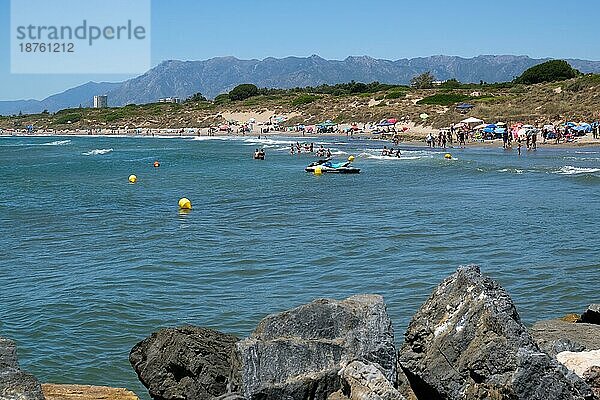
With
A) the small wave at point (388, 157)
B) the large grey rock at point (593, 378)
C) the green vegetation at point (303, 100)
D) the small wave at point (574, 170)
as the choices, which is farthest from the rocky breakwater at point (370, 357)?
the green vegetation at point (303, 100)

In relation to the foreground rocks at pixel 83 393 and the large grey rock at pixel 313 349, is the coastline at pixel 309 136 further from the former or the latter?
the foreground rocks at pixel 83 393

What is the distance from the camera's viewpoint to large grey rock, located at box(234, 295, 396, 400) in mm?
7043

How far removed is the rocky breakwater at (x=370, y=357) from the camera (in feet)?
20.3

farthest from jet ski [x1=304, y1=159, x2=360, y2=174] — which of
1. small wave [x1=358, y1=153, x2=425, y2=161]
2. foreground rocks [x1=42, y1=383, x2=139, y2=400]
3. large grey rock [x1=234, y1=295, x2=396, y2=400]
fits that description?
foreground rocks [x1=42, y1=383, x2=139, y2=400]

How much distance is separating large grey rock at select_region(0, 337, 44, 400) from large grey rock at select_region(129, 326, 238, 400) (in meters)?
1.70

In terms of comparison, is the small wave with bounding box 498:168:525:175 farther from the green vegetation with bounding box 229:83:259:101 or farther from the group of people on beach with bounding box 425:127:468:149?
the green vegetation with bounding box 229:83:259:101

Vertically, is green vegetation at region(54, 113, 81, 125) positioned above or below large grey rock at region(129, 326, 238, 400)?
above

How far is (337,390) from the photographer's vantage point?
693 cm

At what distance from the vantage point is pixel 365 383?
6.31 m

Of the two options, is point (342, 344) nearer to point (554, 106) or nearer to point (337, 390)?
point (337, 390)

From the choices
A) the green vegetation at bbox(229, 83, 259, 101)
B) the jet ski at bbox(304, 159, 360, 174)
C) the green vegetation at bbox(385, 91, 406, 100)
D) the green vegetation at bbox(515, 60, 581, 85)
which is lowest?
the jet ski at bbox(304, 159, 360, 174)

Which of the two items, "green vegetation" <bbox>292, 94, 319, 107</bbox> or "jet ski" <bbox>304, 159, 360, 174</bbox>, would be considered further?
"green vegetation" <bbox>292, 94, 319, 107</bbox>

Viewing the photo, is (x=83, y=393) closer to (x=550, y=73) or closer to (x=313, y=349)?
(x=313, y=349)

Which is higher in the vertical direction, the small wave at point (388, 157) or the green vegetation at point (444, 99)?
the green vegetation at point (444, 99)
